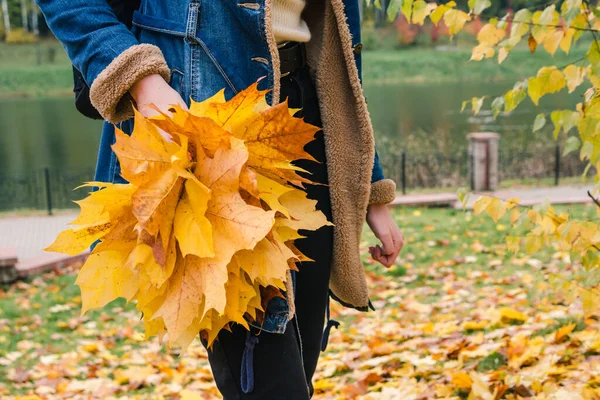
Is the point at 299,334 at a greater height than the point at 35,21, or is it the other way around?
the point at 35,21

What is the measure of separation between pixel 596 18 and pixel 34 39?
60.5 metres

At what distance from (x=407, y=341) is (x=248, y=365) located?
8.27ft

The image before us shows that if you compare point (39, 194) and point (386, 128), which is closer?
point (39, 194)

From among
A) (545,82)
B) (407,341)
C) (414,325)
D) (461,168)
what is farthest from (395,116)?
(545,82)

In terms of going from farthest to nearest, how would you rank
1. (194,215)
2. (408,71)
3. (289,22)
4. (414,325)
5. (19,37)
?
(19,37)
(408,71)
(414,325)
(289,22)
(194,215)

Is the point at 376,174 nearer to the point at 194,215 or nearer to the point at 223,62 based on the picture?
the point at 223,62

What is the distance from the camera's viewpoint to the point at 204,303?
1.12 metres

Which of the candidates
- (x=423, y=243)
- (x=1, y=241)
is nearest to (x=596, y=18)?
(x=423, y=243)

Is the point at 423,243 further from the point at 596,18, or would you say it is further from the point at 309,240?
the point at 309,240

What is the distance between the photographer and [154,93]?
126 cm

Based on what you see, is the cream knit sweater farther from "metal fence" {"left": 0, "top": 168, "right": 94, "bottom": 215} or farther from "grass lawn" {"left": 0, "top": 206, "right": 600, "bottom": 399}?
"metal fence" {"left": 0, "top": 168, "right": 94, "bottom": 215}

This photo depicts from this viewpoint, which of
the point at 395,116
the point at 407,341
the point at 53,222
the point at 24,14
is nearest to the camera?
the point at 407,341

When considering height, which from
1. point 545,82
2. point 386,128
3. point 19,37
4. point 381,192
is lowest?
point 386,128

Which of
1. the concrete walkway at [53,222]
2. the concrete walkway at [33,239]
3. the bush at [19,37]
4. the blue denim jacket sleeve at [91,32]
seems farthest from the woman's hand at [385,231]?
the bush at [19,37]
